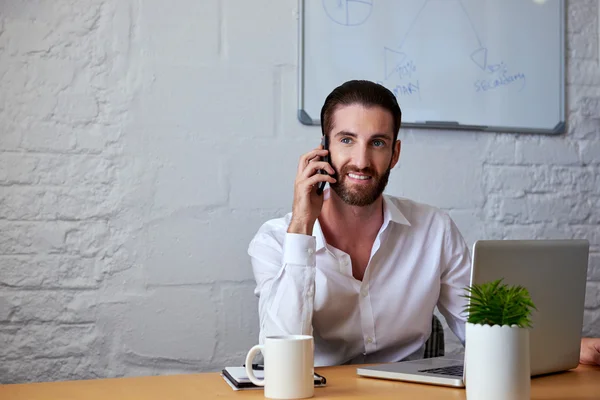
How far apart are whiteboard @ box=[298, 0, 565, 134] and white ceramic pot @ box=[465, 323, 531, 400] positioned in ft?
4.46

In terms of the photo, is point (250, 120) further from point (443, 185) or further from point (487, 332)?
point (487, 332)

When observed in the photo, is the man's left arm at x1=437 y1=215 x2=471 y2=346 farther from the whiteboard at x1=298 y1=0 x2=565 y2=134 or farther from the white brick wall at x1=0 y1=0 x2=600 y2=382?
the whiteboard at x1=298 y1=0 x2=565 y2=134

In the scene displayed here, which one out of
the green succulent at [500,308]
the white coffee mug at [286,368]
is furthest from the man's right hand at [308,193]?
the green succulent at [500,308]

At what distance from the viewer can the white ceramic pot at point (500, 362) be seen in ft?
3.53

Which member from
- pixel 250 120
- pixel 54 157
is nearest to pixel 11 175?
pixel 54 157

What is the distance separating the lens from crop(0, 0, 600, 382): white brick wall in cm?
209

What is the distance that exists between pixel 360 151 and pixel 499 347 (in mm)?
993

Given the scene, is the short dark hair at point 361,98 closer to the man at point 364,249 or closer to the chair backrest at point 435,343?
the man at point 364,249

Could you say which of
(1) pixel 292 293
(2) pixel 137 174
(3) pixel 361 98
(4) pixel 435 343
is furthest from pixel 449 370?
(2) pixel 137 174

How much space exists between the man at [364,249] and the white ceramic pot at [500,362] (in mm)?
739

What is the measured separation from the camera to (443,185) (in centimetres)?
Answer: 249

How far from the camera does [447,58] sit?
98.7 inches

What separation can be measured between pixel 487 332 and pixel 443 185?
1446 millimetres

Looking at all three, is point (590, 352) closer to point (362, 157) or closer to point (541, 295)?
point (541, 295)
